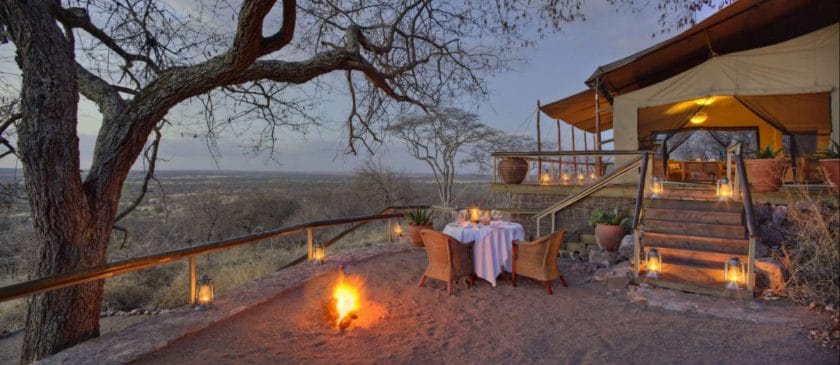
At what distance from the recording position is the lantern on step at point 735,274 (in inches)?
175

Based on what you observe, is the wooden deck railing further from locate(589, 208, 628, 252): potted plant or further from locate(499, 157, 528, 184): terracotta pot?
locate(499, 157, 528, 184): terracotta pot

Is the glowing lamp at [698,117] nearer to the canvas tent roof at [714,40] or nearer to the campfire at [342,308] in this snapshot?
the canvas tent roof at [714,40]

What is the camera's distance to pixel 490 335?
3.67m

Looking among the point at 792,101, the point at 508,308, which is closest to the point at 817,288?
the point at 508,308

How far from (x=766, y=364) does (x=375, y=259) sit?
5.11 m

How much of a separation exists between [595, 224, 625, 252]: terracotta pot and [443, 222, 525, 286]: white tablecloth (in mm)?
2222

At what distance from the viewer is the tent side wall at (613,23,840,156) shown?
256 inches

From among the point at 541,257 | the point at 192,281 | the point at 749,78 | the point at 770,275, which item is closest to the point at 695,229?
the point at 770,275

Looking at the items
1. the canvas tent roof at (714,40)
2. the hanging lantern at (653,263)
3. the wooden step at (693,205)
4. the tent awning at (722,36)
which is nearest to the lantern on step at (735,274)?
the hanging lantern at (653,263)

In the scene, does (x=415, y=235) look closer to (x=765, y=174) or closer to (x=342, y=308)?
(x=342, y=308)

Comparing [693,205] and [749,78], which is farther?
[749,78]

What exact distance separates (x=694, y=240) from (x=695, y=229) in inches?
8.3

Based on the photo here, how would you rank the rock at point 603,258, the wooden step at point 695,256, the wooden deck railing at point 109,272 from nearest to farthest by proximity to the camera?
1. the wooden deck railing at point 109,272
2. the wooden step at point 695,256
3. the rock at point 603,258

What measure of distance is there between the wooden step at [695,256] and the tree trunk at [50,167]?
6.66 m
